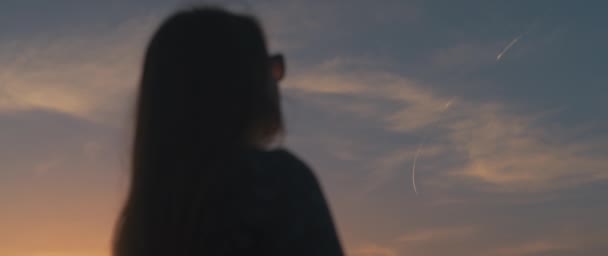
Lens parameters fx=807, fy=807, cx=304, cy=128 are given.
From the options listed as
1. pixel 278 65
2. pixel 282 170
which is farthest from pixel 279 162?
pixel 278 65

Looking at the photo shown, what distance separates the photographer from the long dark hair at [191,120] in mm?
2689

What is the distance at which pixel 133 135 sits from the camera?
315cm

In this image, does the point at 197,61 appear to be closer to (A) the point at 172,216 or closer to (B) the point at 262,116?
(B) the point at 262,116

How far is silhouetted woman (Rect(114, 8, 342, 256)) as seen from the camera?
8.22ft

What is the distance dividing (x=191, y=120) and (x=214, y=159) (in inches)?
9.0

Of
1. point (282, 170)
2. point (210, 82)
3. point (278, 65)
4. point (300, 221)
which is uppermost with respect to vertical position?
point (278, 65)

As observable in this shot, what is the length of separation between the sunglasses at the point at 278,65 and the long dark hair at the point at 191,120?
3 cm

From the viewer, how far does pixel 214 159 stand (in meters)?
2.73

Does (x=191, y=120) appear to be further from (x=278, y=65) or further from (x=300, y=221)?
(x=300, y=221)

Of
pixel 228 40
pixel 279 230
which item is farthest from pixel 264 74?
pixel 279 230

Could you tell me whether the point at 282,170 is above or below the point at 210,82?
below

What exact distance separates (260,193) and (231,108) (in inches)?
18.6

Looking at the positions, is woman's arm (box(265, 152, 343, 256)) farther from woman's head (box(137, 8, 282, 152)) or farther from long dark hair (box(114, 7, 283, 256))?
woman's head (box(137, 8, 282, 152))

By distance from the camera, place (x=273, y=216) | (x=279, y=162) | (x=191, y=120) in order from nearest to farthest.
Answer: (x=273, y=216), (x=279, y=162), (x=191, y=120)
